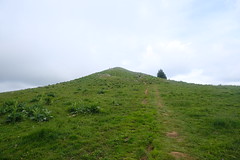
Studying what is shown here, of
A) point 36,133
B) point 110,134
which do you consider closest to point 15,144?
point 36,133

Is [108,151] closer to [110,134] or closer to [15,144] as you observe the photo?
[110,134]

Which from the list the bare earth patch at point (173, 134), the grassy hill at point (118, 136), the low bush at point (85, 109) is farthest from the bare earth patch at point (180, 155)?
the low bush at point (85, 109)

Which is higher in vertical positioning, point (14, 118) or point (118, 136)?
point (14, 118)

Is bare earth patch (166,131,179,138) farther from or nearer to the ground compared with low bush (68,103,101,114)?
nearer to the ground

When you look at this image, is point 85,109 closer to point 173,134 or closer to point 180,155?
point 173,134

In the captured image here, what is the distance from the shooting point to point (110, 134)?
8.44 metres

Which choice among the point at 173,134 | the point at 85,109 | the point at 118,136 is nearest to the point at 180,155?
the point at 173,134

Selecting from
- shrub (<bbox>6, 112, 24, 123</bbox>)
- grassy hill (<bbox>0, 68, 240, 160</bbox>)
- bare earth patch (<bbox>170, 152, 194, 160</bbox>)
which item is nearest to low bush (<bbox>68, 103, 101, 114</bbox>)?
grassy hill (<bbox>0, 68, 240, 160</bbox>)

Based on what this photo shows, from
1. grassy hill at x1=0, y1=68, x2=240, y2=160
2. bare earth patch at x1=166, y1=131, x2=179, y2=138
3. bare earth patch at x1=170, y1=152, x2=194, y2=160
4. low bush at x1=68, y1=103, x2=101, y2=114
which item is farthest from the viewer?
low bush at x1=68, y1=103, x2=101, y2=114

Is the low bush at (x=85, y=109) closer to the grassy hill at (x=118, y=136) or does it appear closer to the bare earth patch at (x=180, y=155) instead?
the grassy hill at (x=118, y=136)

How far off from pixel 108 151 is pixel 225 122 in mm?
8620

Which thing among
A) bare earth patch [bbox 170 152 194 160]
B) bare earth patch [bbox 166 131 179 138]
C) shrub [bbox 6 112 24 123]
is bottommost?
bare earth patch [bbox 170 152 194 160]

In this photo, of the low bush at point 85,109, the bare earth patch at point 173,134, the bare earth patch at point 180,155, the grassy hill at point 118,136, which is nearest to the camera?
the bare earth patch at point 180,155

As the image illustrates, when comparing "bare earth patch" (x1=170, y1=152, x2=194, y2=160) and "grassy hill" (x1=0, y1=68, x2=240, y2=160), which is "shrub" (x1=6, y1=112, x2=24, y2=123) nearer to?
"grassy hill" (x1=0, y1=68, x2=240, y2=160)
